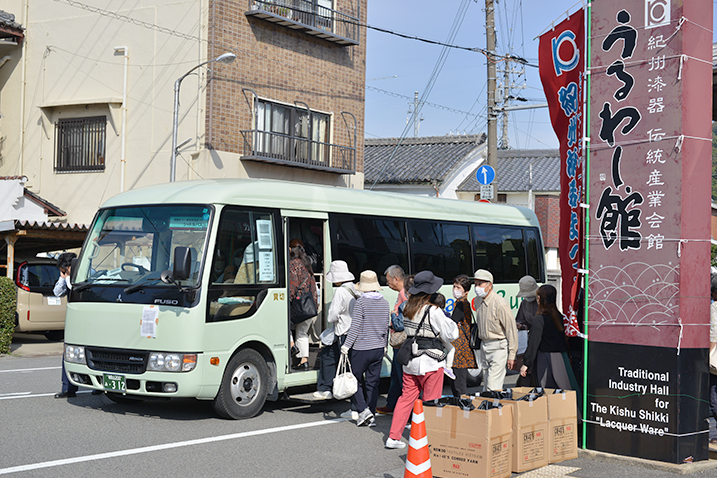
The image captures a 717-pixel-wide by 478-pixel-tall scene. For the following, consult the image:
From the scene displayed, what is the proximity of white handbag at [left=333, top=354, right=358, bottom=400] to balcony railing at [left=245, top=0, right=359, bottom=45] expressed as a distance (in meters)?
13.8

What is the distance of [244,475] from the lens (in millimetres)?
6652

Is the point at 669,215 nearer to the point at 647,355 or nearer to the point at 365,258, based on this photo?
the point at 647,355

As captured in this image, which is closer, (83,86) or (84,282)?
(84,282)

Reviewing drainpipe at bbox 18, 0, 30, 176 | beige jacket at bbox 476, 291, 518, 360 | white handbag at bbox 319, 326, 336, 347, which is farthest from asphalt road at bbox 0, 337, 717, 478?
drainpipe at bbox 18, 0, 30, 176

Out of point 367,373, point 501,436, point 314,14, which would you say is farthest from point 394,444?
point 314,14

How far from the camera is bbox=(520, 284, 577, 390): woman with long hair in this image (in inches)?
317

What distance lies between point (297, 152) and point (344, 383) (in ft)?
49.0

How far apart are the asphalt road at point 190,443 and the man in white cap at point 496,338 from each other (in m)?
1.31

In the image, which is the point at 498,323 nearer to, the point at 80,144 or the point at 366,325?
the point at 366,325

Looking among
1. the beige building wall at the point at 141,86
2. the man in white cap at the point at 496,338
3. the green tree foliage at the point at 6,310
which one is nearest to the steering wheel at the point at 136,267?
the man in white cap at the point at 496,338

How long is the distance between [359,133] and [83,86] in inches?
343

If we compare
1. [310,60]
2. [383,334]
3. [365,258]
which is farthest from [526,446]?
[310,60]

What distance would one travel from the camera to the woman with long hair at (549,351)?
26.5ft

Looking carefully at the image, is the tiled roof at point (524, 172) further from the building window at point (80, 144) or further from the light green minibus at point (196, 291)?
the light green minibus at point (196, 291)
